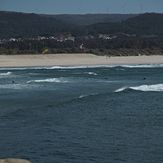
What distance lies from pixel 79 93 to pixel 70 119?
1284cm

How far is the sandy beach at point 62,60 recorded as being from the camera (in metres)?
87.4

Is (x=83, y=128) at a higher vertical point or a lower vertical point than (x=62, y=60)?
higher

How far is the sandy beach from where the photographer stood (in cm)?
8744

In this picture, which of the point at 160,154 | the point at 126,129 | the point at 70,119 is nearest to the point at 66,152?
the point at 160,154

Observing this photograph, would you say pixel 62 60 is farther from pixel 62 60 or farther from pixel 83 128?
pixel 83 128

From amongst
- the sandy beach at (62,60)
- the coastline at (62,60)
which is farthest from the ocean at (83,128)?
the sandy beach at (62,60)

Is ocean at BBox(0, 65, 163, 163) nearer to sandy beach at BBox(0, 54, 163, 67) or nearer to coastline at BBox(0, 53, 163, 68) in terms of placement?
coastline at BBox(0, 53, 163, 68)

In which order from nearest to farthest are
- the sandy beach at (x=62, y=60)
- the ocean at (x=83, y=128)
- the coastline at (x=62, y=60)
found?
1. the ocean at (x=83, y=128)
2. the coastline at (x=62, y=60)
3. the sandy beach at (x=62, y=60)

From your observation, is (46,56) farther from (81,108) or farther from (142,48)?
(81,108)

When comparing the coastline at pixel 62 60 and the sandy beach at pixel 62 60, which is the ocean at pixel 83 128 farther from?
the sandy beach at pixel 62 60

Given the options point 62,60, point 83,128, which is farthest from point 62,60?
point 83,128

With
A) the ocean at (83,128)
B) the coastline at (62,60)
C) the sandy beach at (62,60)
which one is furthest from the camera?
the sandy beach at (62,60)

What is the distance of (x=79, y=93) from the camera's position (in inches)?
1515

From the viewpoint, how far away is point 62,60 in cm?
9288
